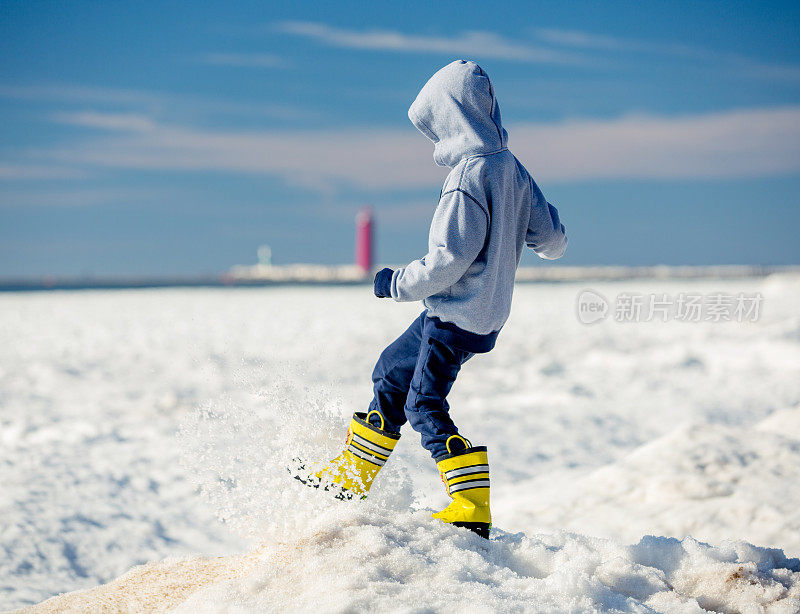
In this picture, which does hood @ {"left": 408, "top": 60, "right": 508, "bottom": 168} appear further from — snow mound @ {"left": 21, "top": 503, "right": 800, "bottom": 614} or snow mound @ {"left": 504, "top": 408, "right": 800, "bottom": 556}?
snow mound @ {"left": 504, "top": 408, "right": 800, "bottom": 556}

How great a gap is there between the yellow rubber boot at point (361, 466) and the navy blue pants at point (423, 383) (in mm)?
50

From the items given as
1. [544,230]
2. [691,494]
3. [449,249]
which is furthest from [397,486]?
[691,494]

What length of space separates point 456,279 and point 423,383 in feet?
1.07

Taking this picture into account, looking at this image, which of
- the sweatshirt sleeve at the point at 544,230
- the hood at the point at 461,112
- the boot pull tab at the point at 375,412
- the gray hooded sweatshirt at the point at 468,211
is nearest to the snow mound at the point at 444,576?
the boot pull tab at the point at 375,412

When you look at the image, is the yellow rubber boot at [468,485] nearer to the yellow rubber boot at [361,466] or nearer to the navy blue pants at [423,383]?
the navy blue pants at [423,383]

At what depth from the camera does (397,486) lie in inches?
97.8

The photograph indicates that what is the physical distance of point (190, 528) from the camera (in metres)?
3.71

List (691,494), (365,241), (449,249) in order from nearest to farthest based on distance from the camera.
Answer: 1. (449,249)
2. (691,494)
3. (365,241)

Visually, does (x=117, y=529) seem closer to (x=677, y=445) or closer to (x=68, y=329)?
(x=677, y=445)

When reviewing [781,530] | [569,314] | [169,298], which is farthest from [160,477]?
[169,298]

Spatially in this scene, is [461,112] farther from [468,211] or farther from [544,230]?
[544,230]

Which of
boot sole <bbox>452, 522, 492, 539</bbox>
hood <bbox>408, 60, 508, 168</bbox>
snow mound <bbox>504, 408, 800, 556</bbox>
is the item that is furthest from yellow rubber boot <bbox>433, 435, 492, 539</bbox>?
snow mound <bbox>504, 408, 800, 556</bbox>

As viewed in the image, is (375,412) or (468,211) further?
(375,412)

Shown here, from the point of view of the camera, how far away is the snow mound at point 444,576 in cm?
188
